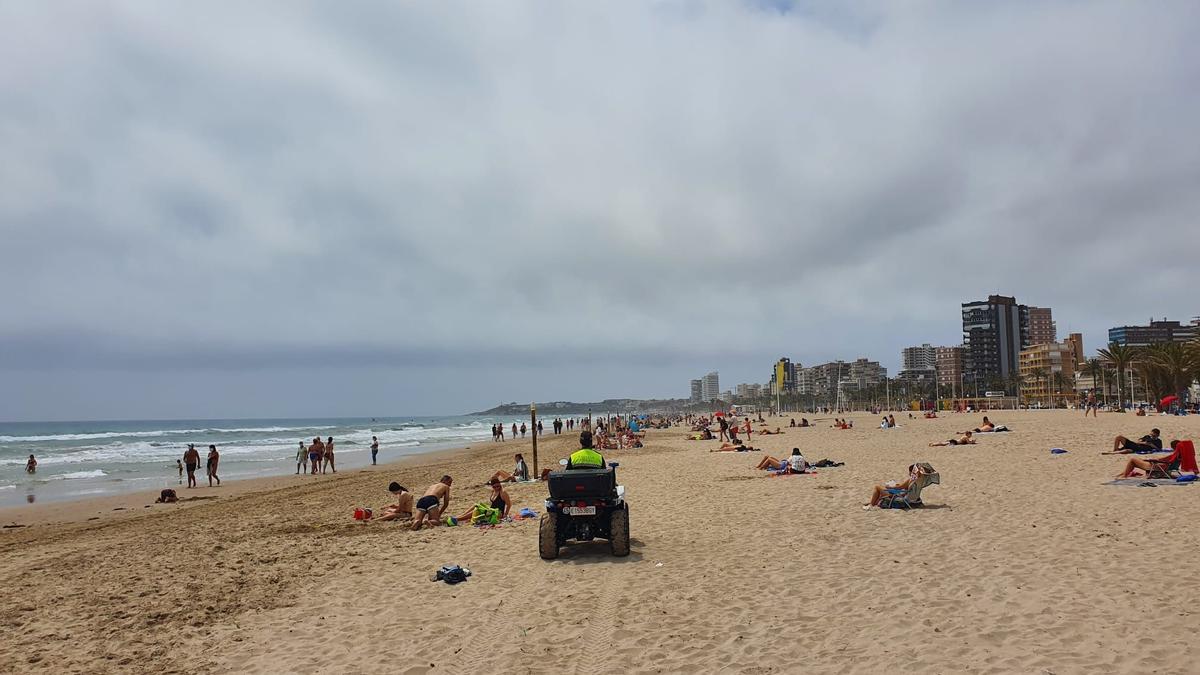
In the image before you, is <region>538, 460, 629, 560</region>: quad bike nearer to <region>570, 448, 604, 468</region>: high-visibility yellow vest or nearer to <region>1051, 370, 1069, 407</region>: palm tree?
<region>570, 448, 604, 468</region>: high-visibility yellow vest

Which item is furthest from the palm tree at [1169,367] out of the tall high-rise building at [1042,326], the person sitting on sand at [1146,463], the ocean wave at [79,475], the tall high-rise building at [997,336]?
the tall high-rise building at [1042,326]

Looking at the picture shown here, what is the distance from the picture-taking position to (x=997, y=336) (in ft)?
564

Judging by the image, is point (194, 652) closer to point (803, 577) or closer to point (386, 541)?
point (386, 541)

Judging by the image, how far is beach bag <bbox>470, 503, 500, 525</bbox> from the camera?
38.0ft

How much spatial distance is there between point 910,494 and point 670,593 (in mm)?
6245

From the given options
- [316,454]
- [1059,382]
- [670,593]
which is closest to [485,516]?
[670,593]

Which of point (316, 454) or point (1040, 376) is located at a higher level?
point (1040, 376)

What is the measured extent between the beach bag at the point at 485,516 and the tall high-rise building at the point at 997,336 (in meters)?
185

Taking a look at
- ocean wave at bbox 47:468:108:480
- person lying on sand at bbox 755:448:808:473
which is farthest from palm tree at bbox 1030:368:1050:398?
ocean wave at bbox 47:468:108:480

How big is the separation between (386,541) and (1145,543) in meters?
10.2

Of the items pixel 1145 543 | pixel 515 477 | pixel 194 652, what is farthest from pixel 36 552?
pixel 1145 543

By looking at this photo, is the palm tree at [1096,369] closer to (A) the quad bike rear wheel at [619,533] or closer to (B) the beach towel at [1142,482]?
(B) the beach towel at [1142,482]

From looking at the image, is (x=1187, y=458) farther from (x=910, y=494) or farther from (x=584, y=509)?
(x=584, y=509)

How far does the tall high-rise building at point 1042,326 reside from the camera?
627 feet
